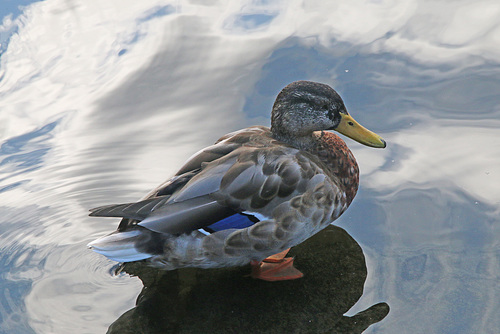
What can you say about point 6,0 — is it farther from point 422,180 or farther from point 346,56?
point 422,180

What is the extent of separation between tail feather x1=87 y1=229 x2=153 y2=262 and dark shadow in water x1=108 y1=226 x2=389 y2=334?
342 mm

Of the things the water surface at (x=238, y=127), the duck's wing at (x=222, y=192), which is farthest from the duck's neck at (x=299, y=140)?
the water surface at (x=238, y=127)

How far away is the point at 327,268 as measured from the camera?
13.6 ft

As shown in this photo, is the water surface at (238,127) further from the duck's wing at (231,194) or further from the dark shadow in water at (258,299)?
the duck's wing at (231,194)

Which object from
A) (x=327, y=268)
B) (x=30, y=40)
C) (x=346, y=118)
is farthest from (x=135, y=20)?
(x=327, y=268)

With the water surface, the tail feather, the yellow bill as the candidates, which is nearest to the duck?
the tail feather

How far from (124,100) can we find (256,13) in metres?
1.86

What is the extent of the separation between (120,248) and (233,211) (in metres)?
0.71

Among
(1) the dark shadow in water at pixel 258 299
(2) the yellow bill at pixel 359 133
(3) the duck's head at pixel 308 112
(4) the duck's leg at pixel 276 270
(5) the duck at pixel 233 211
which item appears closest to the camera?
(1) the dark shadow in water at pixel 258 299

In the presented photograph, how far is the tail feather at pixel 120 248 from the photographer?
3.77 metres

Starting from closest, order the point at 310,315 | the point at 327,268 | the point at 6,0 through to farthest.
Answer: the point at 310,315
the point at 327,268
the point at 6,0

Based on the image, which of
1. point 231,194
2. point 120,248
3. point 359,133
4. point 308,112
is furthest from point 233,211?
point 359,133

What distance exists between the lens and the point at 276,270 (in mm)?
4121

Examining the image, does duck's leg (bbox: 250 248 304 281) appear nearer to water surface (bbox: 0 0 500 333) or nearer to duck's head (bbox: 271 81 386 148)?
water surface (bbox: 0 0 500 333)
